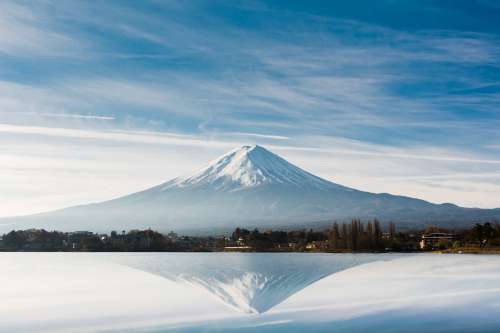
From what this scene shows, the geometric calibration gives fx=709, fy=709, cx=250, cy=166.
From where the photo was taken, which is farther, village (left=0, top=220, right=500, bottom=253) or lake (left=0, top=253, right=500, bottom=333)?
village (left=0, top=220, right=500, bottom=253)

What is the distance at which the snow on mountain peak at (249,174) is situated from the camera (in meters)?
158

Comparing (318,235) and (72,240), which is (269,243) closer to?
(318,235)

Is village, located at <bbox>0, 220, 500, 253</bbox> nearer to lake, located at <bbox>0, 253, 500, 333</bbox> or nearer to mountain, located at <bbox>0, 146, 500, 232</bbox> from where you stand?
lake, located at <bbox>0, 253, 500, 333</bbox>

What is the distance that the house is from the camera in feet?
231

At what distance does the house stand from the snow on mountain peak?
243ft

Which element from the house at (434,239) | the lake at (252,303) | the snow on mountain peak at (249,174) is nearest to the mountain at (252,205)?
the snow on mountain peak at (249,174)

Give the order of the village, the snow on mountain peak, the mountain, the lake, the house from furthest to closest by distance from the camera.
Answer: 1. the snow on mountain peak
2. the mountain
3. the house
4. the village
5. the lake

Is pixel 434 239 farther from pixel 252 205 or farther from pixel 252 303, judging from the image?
pixel 252 205

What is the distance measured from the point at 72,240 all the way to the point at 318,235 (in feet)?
93.4

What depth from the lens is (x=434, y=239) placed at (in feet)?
260

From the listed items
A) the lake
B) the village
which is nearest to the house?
the village

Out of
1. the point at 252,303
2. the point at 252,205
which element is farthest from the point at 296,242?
the point at 252,205

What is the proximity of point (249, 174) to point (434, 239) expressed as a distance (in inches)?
3434

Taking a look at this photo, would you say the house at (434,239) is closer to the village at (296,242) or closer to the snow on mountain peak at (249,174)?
the village at (296,242)
